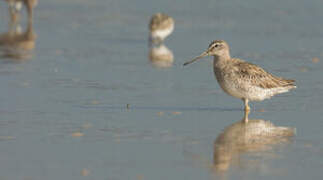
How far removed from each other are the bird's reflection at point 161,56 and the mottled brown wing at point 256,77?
377cm

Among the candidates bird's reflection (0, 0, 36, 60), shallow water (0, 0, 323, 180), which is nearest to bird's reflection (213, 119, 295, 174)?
shallow water (0, 0, 323, 180)

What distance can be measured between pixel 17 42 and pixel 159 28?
129 inches

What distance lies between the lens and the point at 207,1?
2325 cm

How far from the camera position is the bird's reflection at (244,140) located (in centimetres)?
859

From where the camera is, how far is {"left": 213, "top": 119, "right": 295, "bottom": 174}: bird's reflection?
28.2ft

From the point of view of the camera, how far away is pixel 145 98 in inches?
482

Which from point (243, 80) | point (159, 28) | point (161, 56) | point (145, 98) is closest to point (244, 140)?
point (243, 80)

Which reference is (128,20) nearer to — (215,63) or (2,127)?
(215,63)

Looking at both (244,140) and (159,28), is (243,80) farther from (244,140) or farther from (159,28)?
(159,28)

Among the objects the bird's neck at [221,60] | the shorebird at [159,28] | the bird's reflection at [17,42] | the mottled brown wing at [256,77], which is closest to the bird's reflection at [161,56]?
the shorebird at [159,28]

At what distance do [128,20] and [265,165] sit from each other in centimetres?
1291

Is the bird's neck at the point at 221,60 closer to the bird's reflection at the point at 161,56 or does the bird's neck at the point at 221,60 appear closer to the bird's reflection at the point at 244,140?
the bird's reflection at the point at 244,140

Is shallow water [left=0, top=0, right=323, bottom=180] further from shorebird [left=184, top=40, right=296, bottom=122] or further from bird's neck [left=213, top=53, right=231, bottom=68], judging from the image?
bird's neck [left=213, top=53, right=231, bottom=68]

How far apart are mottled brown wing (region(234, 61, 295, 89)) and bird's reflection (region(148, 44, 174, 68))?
3.77 metres
